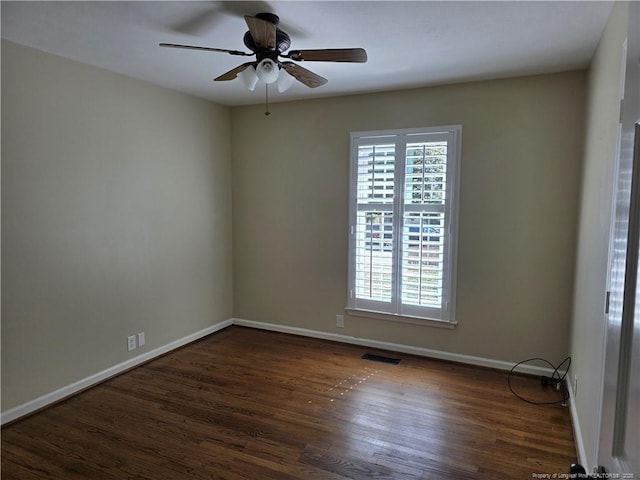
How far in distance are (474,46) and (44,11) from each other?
8.47 ft

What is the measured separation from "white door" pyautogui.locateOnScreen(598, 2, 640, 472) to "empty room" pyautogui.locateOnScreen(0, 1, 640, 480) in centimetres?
94

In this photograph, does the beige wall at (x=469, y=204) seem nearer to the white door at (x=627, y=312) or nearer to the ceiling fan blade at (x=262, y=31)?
the ceiling fan blade at (x=262, y=31)

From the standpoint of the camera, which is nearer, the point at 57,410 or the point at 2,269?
the point at 2,269

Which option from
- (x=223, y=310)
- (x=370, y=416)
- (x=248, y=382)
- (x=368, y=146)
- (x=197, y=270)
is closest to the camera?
(x=370, y=416)

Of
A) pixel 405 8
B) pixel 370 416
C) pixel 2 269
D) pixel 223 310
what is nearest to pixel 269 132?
pixel 223 310

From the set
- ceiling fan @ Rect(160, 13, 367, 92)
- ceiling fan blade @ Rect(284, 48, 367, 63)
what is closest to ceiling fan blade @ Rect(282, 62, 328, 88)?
ceiling fan @ Rect(160, 13, 367, 92)

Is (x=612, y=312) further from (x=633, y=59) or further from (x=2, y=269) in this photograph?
(x=2, y=269)

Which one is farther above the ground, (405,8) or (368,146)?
(405,8)

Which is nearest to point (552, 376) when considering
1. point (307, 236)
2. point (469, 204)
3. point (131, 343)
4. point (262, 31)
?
point (469, 204)

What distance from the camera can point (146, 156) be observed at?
11.6ft

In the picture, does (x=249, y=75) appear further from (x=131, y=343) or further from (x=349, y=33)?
(x=131, y=343)

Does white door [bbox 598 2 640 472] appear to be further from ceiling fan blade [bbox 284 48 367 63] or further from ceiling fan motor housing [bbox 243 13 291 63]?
ceiling fan motor housing [bbox 243 13 291 63]

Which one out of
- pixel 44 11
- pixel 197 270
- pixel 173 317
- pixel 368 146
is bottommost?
pixel 173 317

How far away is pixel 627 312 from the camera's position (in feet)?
2.64
